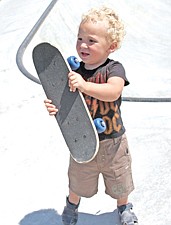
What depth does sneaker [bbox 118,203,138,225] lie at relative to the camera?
11.7 ft

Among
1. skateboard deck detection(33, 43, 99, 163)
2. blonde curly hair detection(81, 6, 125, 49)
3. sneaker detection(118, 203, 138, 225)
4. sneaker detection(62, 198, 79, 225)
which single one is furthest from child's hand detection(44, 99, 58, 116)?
sneaker detection(118, 203, 138, 225)

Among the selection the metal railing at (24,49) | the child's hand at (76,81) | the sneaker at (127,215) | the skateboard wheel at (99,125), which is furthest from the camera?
the metal railing at (24,49)

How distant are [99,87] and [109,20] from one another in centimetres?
40

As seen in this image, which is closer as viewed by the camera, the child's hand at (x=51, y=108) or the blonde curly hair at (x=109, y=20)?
the blonde curly hair at (x=109, y=20)

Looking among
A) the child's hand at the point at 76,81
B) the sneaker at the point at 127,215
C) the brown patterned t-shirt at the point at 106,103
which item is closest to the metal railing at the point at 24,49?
the sneaker at the point at 127,215

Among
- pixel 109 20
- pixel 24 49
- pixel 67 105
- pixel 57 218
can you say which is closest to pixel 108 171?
pixel 67 105

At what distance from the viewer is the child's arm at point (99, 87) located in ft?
9.23

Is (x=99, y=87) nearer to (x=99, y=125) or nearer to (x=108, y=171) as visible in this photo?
(x=99, y=125)

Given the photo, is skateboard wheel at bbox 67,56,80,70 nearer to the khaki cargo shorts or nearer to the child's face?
the child's face

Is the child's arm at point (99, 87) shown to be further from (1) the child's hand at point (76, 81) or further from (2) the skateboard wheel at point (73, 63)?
(2) the skateboard wheel at point (73, 63)

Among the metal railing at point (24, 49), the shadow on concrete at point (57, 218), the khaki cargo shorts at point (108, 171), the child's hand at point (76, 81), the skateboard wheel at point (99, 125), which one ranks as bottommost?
the metal railing at point (24, 49)

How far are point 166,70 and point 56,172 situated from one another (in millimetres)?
3474

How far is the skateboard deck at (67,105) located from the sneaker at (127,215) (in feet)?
2.44

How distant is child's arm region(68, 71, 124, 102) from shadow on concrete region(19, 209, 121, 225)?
4.04 feet
